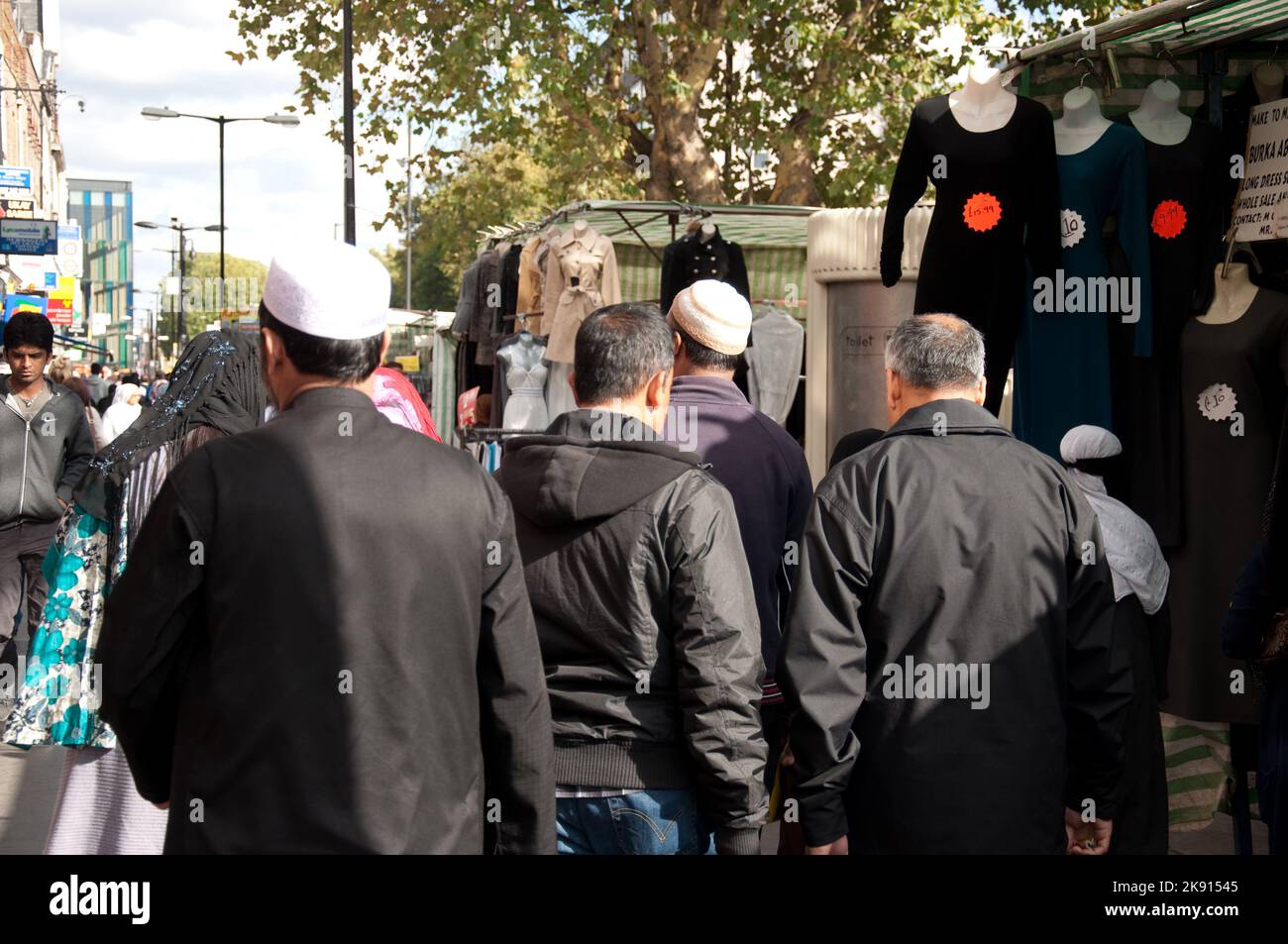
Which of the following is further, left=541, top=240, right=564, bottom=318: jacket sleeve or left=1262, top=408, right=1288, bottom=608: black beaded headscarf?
left=541, top=240, right=564, bottom=318: jacket sleeve

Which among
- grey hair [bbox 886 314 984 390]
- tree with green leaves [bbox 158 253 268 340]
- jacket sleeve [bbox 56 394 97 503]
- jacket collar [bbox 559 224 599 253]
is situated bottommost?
jacket sleeve [bbox 56 394 97 503]

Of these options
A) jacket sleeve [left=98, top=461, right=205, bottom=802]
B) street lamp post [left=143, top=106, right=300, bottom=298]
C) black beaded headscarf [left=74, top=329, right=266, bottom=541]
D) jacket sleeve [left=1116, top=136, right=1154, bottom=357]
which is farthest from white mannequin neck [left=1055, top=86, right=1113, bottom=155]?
street lamp post [left=143, top=106, right=300, bottom=298]

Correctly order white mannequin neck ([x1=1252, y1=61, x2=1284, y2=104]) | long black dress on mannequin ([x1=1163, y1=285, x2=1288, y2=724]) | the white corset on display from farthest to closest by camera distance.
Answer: the white corset on display
white mannequin neck ([x1=1252, y1=61, x2=1284, y2=104])
long black dress on mannequin ([x1=1163, y1=285, x2=1288, y2=724])

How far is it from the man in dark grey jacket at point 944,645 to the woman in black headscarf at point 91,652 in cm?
173

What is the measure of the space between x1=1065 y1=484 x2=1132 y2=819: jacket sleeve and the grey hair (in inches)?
14.8

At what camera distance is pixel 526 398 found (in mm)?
11258

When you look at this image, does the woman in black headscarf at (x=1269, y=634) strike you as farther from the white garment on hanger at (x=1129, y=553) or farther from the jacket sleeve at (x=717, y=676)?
the jacket sleeve at (x=717, y=676)

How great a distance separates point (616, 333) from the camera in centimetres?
355

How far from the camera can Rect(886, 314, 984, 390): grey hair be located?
3.63 meters

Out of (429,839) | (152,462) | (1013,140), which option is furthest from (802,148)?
(429,839)

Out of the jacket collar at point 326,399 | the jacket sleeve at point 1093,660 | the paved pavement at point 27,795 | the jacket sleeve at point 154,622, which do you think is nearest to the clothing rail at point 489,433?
the paved pavement at point 27,795

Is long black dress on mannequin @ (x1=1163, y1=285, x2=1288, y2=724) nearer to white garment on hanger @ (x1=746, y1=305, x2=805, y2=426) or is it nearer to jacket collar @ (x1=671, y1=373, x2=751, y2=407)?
jacket collar @ (x1=671, y1=373, x2=751, y2=407)

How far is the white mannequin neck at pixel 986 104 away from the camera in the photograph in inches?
231

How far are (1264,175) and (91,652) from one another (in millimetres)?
4378
